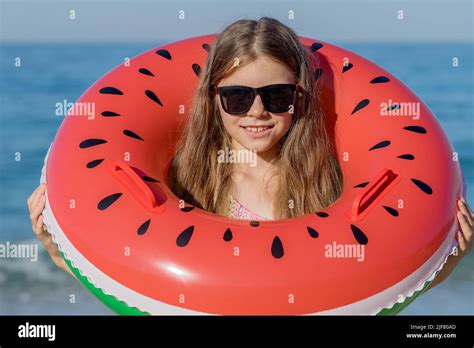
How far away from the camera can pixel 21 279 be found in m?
4.98

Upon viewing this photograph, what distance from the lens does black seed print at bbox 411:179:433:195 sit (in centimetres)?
273

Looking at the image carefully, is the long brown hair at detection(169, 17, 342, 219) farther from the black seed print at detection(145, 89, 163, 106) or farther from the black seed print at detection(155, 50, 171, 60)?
the black seed print at detection(155, 50, 171, 60)

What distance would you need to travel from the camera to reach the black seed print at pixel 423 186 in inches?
107

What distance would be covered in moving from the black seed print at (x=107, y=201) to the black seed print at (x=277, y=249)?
0.56m

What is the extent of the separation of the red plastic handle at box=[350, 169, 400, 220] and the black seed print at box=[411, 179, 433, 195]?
64mm

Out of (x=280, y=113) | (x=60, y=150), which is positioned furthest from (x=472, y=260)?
(x=60, y=150)

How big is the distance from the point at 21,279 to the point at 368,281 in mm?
3105

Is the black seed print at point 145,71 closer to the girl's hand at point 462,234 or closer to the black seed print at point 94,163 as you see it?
the black seed print at point 94,163

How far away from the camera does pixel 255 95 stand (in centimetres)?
279

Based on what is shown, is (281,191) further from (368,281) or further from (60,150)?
(60,150)

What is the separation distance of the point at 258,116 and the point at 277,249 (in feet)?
1.90

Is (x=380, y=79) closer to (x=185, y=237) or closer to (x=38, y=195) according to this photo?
(x=185, y=237)

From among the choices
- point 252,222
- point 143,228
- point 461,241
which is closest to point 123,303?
point 143,228

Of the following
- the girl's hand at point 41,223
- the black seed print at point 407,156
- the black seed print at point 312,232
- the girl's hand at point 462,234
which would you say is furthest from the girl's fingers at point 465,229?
the girl's hand at point 41,223
